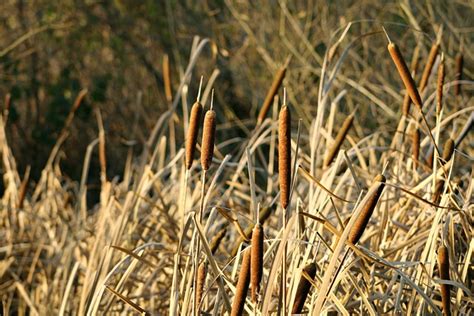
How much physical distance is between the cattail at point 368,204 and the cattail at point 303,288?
9 cm

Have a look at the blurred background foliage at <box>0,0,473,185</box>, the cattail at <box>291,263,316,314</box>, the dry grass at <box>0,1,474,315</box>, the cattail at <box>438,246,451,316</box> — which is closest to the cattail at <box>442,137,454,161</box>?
the dry grass at <box>0,1,474,315</box>

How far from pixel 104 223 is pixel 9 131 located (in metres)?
4.18

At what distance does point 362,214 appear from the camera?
51.9 inches

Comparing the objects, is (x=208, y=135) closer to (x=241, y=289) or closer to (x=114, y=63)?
(x=241, y=289)

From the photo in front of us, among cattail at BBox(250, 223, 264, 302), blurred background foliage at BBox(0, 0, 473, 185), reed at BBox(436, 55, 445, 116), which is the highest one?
reed at BBox(436, 55, 445, 116)

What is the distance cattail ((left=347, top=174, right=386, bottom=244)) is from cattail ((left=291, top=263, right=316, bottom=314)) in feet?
0.30

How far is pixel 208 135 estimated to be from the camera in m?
1.42

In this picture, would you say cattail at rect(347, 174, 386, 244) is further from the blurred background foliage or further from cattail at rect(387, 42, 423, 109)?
the blurred background foliage

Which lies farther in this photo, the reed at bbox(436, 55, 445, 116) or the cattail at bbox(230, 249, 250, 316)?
the reed at bbox(436, 55, 445, 116)

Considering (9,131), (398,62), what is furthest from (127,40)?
(398,62)

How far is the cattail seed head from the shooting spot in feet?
4.63

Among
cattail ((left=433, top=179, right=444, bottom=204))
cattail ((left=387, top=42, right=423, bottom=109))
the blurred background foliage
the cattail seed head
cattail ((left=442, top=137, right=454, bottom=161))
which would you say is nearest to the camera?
the cattail seed head

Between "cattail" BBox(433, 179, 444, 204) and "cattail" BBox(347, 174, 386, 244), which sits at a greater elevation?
"cattail" BBox(347, 174, 386, 244)

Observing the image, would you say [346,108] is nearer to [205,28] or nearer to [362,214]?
[205,28]
